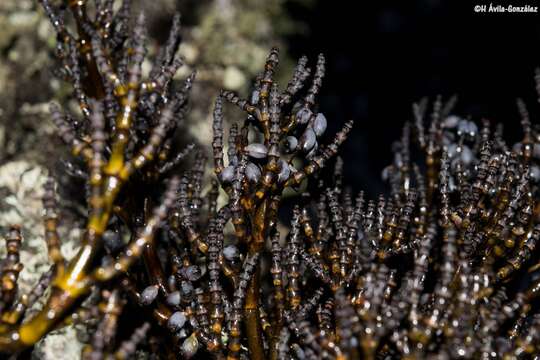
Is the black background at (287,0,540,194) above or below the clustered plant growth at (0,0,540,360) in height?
above

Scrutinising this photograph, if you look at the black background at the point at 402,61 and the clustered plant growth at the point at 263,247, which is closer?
the clustered plant growth at the point at 263,247

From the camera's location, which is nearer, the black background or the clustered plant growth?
the clustered plant growth

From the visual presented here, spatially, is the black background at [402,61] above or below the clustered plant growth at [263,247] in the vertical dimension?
above

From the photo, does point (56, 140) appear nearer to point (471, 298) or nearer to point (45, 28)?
point (45, 28)

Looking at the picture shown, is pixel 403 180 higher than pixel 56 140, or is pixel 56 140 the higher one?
pixel 56 140

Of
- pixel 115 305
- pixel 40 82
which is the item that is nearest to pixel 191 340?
pixel 115 305
